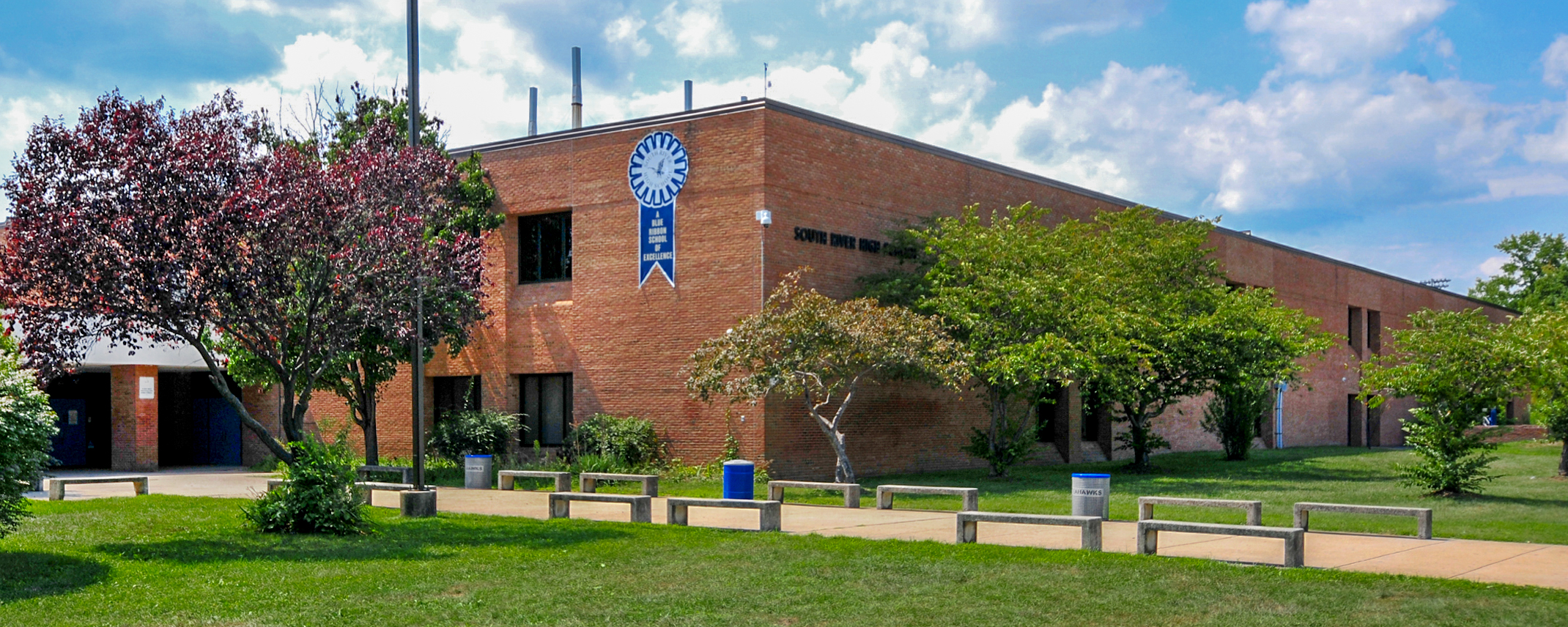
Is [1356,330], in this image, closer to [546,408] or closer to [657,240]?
[657,240]

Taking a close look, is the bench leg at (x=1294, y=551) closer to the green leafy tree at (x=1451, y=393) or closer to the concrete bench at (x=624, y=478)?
the green leafy tree at (x=1451, y=393)

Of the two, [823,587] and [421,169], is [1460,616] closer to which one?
[823,587]

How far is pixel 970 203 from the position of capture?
33062mm

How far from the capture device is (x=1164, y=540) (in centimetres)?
1538

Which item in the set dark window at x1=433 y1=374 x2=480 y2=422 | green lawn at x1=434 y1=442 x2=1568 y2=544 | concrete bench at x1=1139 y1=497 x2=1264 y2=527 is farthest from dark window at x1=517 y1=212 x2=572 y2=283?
concrete bench at x1=1139 y1=497 x2=1264 y2=527

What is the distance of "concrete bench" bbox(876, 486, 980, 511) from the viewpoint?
18344 mm

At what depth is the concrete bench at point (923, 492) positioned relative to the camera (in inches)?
722

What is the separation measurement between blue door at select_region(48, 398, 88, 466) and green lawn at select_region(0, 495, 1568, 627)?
22722 millimetres

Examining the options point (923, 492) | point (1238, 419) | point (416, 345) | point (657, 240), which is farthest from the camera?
point (1238, 419)

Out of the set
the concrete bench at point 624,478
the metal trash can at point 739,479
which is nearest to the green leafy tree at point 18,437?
the concrete bench at point 624,478

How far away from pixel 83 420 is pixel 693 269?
19.1 m

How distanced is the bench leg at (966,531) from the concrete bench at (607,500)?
456 cm

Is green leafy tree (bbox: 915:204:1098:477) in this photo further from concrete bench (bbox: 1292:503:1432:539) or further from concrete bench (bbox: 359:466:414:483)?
concrete bench (bbox: 359:466:414:483)

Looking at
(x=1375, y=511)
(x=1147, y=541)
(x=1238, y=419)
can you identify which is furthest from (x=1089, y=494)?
(x=1238, y=419)
